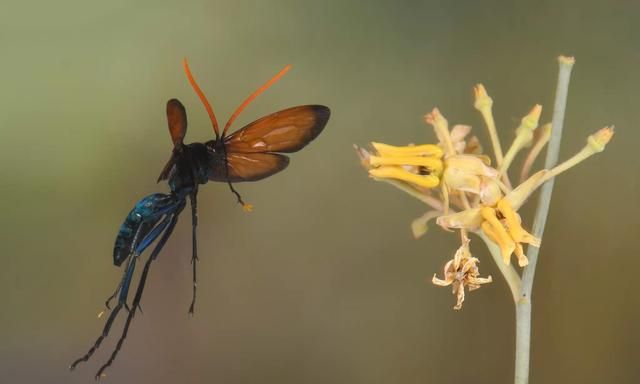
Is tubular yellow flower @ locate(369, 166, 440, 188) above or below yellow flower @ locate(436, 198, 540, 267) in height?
above

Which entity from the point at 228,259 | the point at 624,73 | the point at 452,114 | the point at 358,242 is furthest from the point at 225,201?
the point at 624,73

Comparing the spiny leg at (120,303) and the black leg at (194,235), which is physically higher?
the black leg at (194,235)

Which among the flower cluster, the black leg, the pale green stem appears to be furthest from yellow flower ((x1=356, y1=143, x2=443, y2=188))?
the black leg

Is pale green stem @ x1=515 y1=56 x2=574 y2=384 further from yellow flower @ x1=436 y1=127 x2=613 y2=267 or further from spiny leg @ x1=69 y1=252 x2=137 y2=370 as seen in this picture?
spiny leg @ x1=69 y1=252 x2=137 y2=370

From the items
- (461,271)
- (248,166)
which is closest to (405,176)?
(461,271)

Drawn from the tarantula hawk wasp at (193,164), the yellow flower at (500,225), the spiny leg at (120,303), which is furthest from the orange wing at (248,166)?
the yellow flower at (500,225)

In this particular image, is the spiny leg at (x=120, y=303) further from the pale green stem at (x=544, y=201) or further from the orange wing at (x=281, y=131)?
the pale green stem at (x=544, y=201)

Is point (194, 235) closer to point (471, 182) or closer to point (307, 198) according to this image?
point (307, 198)

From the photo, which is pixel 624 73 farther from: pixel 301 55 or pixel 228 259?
pixel 228 259
